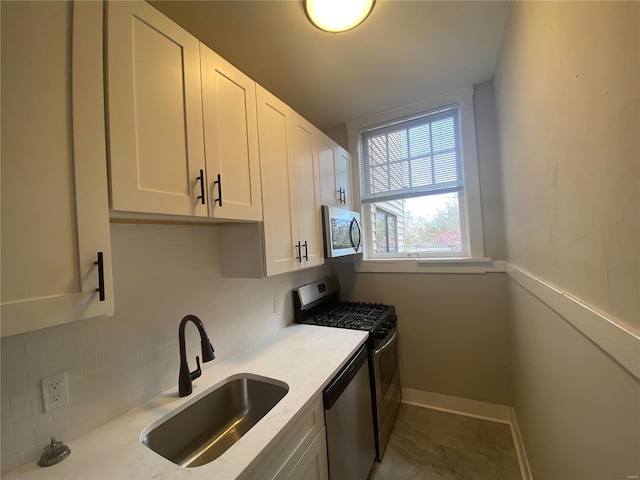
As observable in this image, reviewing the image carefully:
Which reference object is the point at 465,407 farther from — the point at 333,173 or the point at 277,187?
the point at 277,187

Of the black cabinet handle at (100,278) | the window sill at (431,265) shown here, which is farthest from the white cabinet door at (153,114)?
the window sill at (431,265)

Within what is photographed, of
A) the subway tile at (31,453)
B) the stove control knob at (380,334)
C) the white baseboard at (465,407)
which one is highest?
the subway tile at (31,453)

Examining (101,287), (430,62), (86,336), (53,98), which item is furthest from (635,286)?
(430,62)

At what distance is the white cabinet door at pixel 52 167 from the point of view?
0.63 meters

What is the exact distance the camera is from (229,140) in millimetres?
1241

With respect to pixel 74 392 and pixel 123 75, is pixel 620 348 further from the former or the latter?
pixel 74 392

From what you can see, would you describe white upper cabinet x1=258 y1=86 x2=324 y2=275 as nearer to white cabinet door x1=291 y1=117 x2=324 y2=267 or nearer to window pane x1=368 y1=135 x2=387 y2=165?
white cabinet door x1=291 y1=117 x2=324 y2=267

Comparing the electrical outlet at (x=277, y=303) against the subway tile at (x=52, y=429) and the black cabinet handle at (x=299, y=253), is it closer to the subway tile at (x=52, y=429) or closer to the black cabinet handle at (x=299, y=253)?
the black cabinet handle at (x=299, y=253)

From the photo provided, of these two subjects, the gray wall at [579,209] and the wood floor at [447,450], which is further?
the wood floor at [447,450]

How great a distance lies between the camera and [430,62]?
182 cm

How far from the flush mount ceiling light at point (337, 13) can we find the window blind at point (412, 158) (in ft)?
4.19

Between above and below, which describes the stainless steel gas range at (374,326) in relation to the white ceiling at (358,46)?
below

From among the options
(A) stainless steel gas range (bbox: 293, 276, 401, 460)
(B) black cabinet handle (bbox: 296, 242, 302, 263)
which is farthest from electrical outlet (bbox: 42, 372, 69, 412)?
(A) stainless steel gas range (bbox: 293, 276, 401, 460)

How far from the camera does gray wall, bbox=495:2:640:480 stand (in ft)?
1.84
